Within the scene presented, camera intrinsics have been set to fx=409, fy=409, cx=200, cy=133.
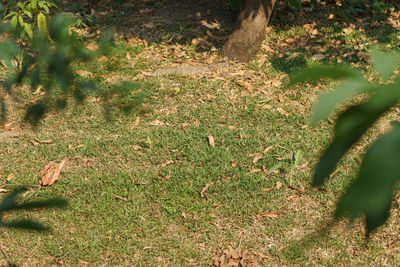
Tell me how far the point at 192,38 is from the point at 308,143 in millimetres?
2621

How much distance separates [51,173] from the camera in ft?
12.6

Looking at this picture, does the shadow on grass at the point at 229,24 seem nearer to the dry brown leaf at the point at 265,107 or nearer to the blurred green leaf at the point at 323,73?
the dry brown leaf at the point at 265,107

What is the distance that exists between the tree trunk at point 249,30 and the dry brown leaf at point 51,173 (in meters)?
2.61

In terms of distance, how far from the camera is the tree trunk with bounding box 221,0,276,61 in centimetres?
517

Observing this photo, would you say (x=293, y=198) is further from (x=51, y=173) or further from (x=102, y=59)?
(x=102, y=59)

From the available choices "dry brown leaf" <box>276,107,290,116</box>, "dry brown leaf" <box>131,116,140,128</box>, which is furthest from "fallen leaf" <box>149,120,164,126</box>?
"dry brown leaf" <box>276,107,290,116</box>

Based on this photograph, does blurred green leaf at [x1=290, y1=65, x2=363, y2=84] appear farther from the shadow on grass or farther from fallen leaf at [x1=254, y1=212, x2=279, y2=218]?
the shadow on grass

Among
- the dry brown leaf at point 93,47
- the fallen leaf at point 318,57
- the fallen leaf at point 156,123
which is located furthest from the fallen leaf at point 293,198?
the dry brown leaf at point 93,47

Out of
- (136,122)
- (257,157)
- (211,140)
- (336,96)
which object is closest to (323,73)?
(336,96)

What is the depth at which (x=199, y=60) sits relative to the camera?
17.9 feet

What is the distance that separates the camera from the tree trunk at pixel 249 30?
204 inches

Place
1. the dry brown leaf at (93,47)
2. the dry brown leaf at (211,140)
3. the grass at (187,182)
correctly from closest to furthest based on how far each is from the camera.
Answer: the dry brown leaf at (93,47), the grass at (187,182), the dry brown leaf at (211,140)

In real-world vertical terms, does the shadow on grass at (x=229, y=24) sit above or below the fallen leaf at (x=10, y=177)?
above

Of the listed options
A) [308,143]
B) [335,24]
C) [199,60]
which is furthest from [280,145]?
[335,24]
